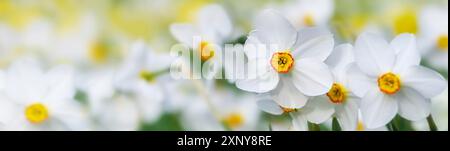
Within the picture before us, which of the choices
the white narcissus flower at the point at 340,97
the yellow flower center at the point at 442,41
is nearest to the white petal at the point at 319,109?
the white narcissus flower at the point at 340,97

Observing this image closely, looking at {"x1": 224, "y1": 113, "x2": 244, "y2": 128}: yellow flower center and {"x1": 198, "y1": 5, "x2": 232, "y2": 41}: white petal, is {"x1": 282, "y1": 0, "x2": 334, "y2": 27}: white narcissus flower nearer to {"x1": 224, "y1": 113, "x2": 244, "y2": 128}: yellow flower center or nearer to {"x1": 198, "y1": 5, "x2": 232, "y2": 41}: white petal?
{"x1": 224, "y1": 113, "x2": 244, "y2": 128}: yellow flower center

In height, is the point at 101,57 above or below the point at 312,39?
above

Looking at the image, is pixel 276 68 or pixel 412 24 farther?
pixel 412 24

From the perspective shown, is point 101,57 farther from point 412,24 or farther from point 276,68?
point 276,68

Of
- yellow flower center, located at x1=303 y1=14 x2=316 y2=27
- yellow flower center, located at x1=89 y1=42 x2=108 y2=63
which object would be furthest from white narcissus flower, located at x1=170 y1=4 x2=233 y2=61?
yellow flower center, located at x1=89 y1=42 x2=108 y2=63
